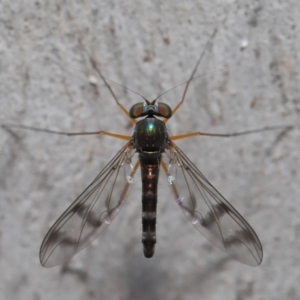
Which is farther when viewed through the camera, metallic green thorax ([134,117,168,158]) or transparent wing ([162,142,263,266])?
metallic green thorax ([134,117,168,158])

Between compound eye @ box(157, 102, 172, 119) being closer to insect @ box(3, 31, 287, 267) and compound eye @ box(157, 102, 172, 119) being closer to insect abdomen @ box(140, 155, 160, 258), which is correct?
insect @ box(3, 31, 287, 267)

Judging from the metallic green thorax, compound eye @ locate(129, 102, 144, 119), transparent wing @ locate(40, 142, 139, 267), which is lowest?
transparent wing @ locate(40, 142, 139, 267)

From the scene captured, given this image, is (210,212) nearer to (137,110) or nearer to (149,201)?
(149,201)

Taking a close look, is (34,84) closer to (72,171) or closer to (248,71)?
(72,171)

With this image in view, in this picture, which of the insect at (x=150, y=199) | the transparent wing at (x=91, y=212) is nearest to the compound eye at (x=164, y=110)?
the insect at (x=150, y=199)

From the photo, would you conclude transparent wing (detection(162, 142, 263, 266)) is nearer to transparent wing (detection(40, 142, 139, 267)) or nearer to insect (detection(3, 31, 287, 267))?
insect (detection(3, 31, 287, 267))

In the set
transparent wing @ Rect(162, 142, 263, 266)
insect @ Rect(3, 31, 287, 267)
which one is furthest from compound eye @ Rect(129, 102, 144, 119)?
transparent wing @ Rect(162, 142, 263, 266)

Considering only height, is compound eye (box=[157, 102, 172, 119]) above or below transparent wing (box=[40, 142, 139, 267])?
above

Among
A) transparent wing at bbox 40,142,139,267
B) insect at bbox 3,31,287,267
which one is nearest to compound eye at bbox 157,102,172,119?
insect at bbox 3,31,287,267
